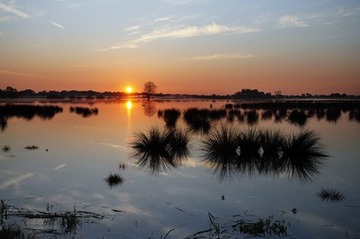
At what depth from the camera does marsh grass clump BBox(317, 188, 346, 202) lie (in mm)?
9203

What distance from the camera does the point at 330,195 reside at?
9422mm

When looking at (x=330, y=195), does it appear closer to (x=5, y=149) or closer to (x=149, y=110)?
(x=5, y=149)

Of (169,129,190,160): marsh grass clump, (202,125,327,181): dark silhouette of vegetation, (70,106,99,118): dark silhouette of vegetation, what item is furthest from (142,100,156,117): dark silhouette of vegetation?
(202,125,327,181): dark silhouette of vegetation

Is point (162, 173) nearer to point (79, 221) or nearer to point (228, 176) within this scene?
point (228, 176)

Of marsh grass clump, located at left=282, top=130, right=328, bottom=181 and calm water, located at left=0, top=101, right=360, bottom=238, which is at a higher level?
marsh grass clump, located at left=282, top=130, right=328, bottom=181

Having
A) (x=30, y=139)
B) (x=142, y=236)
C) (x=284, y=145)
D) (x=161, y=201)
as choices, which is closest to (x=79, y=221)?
(x=142, y=236)

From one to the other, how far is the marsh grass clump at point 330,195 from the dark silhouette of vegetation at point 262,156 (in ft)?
7.57

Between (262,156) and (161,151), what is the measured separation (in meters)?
4.52

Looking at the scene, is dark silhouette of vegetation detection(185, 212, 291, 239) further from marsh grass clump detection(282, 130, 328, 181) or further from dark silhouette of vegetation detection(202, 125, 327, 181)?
marsh grass clump detection(282, 130, 328, 181)

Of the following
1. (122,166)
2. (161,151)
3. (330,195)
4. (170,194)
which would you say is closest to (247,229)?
(170,194)

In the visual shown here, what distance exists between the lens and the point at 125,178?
11.6m

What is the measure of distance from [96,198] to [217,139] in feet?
27.3

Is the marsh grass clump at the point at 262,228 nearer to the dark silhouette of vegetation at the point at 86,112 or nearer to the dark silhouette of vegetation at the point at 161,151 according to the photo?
the dark silhouette of vegetation at the point at 161,151

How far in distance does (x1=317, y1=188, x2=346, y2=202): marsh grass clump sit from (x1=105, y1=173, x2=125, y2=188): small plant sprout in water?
5505 mm
